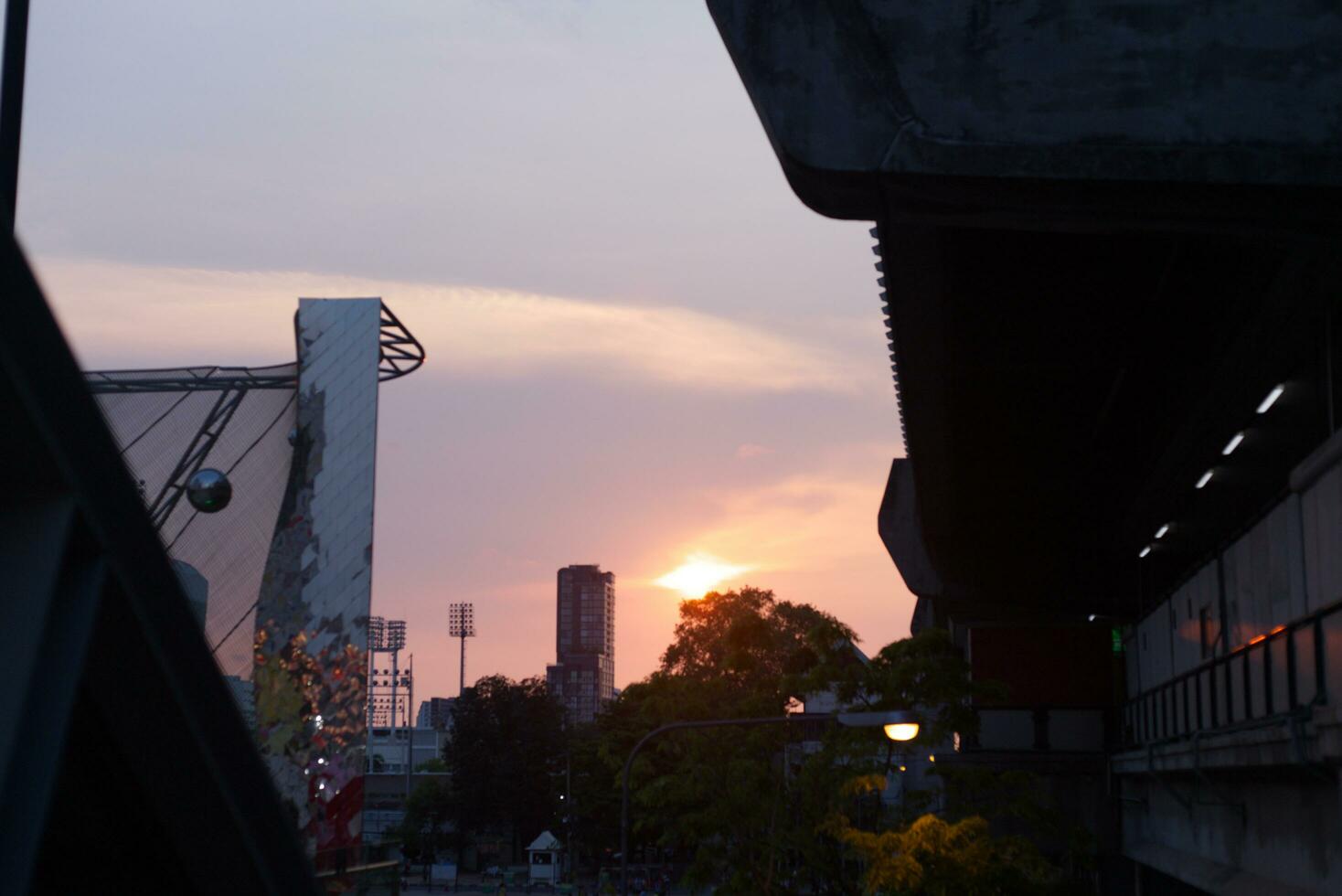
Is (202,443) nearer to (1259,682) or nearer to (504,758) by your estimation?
(1259,682)

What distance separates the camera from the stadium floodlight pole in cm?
655

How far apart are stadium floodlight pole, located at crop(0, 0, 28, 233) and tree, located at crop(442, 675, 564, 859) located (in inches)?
4182

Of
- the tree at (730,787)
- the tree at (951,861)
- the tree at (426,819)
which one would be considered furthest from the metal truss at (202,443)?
the tree at (426,819)

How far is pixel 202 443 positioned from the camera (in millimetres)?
43688

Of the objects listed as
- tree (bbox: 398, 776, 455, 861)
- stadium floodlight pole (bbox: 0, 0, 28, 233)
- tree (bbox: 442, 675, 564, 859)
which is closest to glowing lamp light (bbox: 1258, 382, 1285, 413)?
stadium floodlight pole (bbox: 0, 0, 28, 233)

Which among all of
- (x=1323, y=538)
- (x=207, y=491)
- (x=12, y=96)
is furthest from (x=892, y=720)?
(x=12, y=96)

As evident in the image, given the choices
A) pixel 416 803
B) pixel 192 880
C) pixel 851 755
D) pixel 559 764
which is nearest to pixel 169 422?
pixel 851 755

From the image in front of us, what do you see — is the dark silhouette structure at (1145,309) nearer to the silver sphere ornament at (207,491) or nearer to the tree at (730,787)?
the tree at (730,787)

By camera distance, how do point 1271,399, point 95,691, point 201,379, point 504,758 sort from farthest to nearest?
point 504,758 → point 201,379 → point 1271,399 → point 95,691

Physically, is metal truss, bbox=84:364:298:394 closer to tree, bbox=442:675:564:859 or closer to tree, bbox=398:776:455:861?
tree, bbox=442:675:564:859

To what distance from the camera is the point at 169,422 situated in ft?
145

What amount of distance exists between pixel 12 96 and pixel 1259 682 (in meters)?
18.2

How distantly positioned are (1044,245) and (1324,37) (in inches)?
195

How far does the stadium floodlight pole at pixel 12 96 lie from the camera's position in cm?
655
